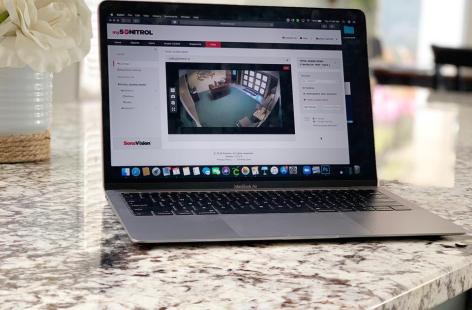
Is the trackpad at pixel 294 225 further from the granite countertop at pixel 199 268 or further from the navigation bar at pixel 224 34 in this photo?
the navigation bar at pixel 224 34

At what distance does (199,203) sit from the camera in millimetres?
875

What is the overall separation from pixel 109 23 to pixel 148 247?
13.5 inches

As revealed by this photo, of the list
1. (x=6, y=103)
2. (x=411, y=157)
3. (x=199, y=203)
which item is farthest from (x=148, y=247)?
(x=411, y=157)

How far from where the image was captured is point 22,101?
3.75 feet

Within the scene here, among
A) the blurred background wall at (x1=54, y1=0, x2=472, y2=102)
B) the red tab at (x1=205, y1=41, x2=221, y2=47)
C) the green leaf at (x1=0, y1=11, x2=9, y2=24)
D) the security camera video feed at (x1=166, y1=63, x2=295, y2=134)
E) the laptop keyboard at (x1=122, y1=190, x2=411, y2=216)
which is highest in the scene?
the blurred background wall at (x1=54, y1=0, x2=472, y2=102)

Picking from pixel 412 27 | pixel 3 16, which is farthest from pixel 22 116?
pixel 412 27

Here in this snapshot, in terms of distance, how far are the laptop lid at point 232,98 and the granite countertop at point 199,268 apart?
104mm

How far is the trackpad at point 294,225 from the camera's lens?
0.79 meters

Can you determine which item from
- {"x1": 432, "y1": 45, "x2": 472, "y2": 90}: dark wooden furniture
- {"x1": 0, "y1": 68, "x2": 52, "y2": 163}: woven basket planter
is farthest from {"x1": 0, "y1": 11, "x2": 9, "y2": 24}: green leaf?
{"x1": 432, "y1": 45, "x2": 472, "y2": 90}: dark wooden furniture

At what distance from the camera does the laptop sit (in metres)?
0.93

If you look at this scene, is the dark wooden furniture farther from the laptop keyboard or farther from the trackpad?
the trackpad

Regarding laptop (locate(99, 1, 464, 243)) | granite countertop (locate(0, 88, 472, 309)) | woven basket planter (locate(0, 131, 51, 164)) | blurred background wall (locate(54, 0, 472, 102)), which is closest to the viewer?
granite countertop (locate(0, 88, 472, 309))

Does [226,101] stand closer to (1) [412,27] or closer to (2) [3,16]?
(2) [3,16]

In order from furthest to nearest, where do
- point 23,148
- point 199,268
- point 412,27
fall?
1. point 412,27
2. point 23,148
3. point 199,268
